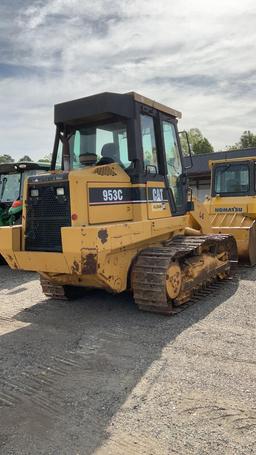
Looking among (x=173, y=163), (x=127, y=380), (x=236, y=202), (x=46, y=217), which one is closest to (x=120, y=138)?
(x=173, y=163)

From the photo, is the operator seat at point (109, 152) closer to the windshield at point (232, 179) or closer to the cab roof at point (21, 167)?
the cab roof at point (21, 167)

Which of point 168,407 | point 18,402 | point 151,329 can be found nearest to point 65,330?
point 151,329

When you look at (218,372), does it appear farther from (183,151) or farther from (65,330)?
(183,151)

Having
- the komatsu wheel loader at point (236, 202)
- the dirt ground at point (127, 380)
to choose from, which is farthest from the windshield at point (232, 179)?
the dirt ground at point (127, 380)

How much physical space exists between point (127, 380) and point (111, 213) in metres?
2.35

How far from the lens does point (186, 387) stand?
3863 mm

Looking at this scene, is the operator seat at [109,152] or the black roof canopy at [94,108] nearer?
the black roof canopy at [94,108]

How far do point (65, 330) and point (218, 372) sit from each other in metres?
2.22

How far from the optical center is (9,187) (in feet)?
36.9

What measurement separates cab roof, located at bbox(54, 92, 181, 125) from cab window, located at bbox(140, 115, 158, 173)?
249mm

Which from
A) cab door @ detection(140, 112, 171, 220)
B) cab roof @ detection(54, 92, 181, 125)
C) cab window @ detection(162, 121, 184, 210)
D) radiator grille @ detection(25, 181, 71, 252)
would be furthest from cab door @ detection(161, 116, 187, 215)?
radiator grille @ detection(25, 181, 71, 252)

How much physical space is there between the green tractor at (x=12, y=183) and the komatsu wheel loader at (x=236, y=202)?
4263 mm

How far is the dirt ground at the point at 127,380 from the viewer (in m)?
3.12

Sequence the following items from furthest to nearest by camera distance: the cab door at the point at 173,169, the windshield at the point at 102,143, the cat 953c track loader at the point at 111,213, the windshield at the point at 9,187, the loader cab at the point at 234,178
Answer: the windshield at the point at 9,187, the loader cab at the point at 234,178, the cab door at the point at 173,169, the windshield at the point at 102,143, the cat 953c track loader at the point at 111,213
